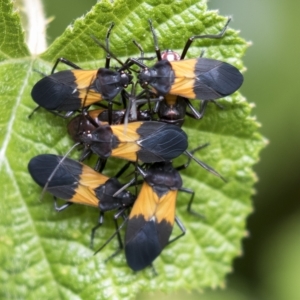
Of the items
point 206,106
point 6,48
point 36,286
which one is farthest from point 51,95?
point 36,286

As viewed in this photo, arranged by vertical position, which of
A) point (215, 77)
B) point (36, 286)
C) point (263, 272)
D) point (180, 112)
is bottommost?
point (263, 272)

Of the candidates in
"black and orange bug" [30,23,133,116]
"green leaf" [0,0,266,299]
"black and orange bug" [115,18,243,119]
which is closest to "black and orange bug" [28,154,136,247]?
"green leaf" [0,0,266,299]

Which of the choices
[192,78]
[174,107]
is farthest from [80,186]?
[192,78]

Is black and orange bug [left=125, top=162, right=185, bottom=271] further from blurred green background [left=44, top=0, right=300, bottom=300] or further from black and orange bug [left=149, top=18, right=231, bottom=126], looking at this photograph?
blurred green background [left=44, top=0, right=300, bottom=300]

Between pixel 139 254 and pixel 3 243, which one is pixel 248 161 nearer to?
pixel 139 254

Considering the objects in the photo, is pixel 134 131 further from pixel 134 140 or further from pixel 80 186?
pixel 80 186

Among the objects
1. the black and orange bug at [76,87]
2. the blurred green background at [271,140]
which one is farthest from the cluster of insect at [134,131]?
the blurred green background at [271,140]

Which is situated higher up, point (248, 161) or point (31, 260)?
point (248, 161)
